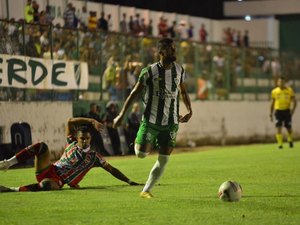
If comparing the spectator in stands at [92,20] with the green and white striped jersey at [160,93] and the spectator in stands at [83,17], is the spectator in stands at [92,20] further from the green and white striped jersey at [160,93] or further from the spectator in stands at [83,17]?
the green and white striped jersey at [160,93]

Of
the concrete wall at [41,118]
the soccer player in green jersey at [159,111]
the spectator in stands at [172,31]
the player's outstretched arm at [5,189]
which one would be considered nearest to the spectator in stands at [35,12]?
the concrete wall at [41,118]

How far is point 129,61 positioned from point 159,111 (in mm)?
14866

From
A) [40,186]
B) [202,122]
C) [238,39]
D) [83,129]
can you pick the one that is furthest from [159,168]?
[238,39]

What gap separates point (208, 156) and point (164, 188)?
412 inches

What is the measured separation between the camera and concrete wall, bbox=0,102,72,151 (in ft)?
71.5

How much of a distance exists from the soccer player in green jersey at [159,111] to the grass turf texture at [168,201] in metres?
0.62

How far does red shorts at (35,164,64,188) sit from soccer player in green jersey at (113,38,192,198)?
5.34 ft

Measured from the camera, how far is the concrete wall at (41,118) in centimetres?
2178

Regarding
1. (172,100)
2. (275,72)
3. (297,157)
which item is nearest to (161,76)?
(172,100)

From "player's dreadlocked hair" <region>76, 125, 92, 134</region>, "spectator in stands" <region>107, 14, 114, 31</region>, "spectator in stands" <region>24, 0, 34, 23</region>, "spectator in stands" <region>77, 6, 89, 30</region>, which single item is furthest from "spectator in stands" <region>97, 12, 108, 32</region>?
"player's dreadlocked hair" <region>76, 125, 92, 134</region>

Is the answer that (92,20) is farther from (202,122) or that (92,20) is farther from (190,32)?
(190,32)

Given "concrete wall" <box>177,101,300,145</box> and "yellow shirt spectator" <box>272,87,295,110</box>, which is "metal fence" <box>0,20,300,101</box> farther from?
"yellow shirt spectator" <box>272,87,295,110</box>

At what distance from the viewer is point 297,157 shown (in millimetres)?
22922

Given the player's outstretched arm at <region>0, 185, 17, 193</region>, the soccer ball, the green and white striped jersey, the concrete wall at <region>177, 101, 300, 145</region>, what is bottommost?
the concrete wall at <region>177, 101, 300, 145</region>
